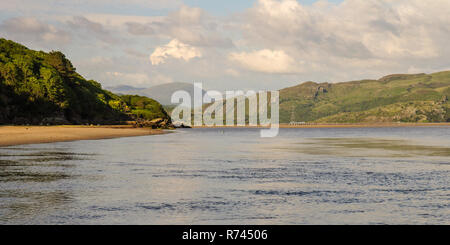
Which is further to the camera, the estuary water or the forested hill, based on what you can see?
the forested hill

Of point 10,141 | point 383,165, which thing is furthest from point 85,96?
point 383,165

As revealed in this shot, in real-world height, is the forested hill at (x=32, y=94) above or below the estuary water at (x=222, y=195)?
above

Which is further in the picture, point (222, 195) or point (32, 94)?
point (32, 94)

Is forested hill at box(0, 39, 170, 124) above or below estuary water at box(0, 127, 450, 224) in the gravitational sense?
above

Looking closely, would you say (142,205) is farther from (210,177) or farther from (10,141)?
(10,141)

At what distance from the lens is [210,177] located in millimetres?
28000

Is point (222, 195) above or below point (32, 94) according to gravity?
below

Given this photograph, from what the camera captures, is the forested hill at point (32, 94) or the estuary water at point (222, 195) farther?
the forested hill at point (32, 94)
